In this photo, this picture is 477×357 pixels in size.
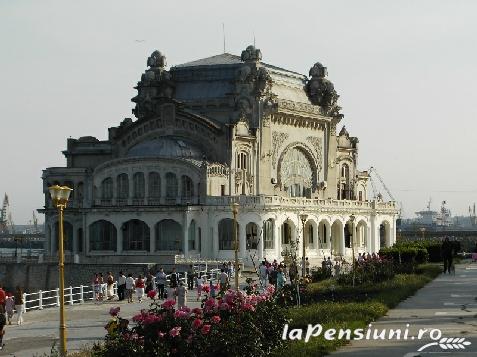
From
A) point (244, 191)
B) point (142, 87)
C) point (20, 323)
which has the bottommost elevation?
point (20, 323)

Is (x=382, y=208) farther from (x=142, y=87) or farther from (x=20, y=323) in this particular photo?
(x=20, y=323)

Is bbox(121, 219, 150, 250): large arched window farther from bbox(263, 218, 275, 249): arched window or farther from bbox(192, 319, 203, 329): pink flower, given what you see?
bbox(192, 319, 203, 329): pink flower

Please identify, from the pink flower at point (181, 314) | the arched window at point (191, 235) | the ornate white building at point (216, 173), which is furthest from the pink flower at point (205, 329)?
the arched window at point (191, 235)

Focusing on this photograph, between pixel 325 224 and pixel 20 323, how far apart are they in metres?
63.0

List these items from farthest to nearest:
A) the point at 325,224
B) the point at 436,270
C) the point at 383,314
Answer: the point at 325,224
the point at 436,270
the point at 383,314

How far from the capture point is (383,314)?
3706 cm

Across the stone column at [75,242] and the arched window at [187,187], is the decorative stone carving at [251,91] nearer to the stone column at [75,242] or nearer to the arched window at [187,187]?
the arched window at [187,187]

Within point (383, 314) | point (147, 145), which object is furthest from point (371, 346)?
point (147, 145)

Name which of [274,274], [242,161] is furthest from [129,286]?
[242,161]

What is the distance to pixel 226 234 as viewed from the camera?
93.2 meters

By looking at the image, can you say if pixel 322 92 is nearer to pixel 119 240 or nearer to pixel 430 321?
pixel 119 240

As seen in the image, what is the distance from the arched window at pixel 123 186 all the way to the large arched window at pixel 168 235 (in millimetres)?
4505

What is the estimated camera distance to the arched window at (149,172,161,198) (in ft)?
309

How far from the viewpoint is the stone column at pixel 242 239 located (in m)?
90.2
